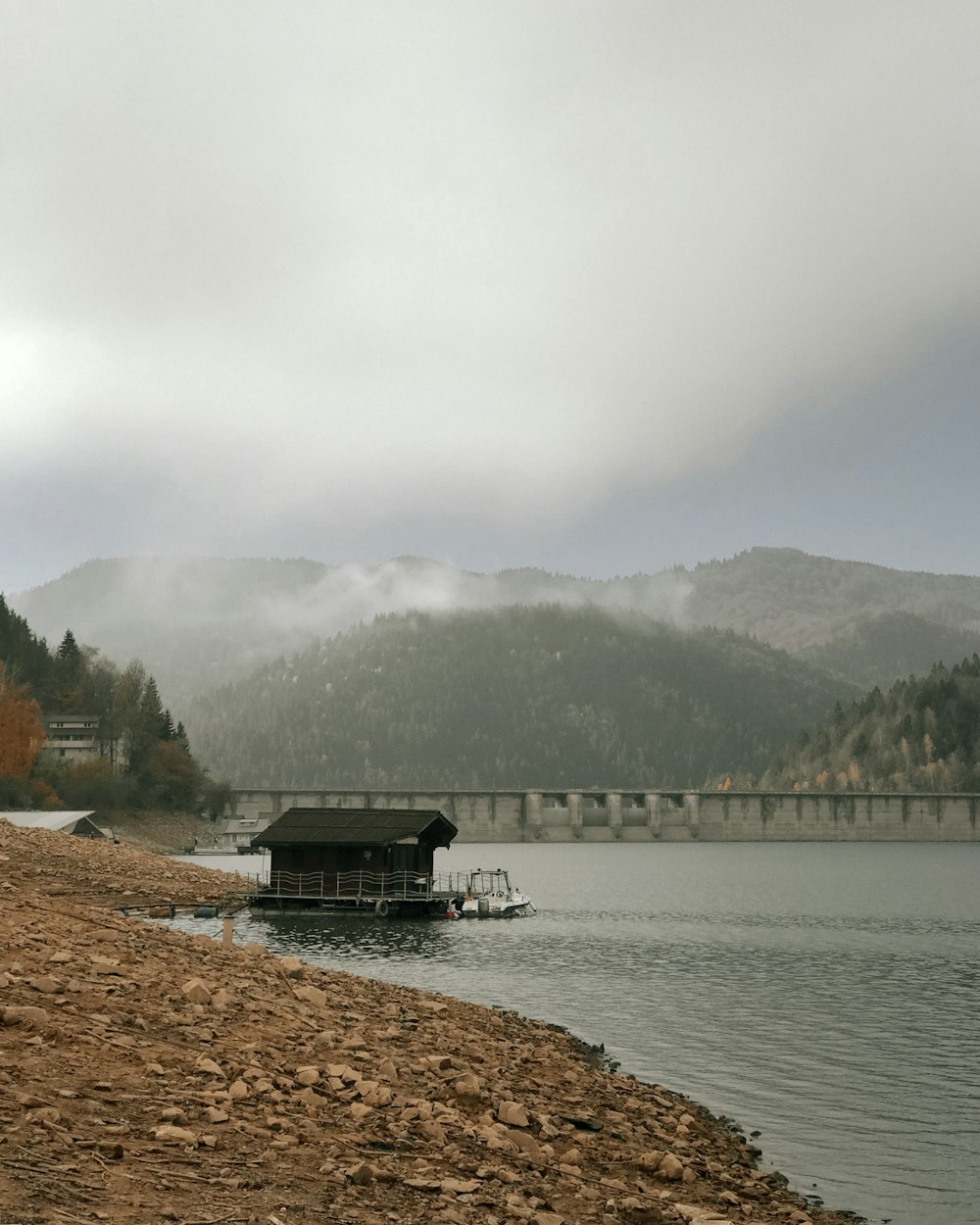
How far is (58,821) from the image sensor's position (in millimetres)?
106812

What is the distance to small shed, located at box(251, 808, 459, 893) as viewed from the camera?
85.8 m

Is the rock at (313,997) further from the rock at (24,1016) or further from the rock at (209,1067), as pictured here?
the rock at (24,1016)

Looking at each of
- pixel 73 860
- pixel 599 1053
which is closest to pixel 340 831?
pixel 73 860

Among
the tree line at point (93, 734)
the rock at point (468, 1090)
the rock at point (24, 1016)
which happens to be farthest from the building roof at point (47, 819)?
the rock at point (24, 1016)

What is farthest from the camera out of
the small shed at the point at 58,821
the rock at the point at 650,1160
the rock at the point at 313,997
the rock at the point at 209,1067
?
the small shed at the point at 58,821

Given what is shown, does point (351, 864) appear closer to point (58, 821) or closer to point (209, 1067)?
point (58, 821)

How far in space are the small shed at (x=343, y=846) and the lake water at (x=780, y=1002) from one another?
5575 mm

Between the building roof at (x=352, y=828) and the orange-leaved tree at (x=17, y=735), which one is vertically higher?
the orange-leaved tree at (x=17, y=735)

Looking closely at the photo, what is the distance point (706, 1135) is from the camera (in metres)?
26.4

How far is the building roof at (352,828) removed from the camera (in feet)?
281

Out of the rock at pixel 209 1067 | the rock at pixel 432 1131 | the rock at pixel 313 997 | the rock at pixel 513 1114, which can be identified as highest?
the rock at pixel 209 1067

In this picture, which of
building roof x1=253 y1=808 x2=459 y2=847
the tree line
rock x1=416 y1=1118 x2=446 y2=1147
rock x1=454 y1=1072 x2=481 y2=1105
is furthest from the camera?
the tree line

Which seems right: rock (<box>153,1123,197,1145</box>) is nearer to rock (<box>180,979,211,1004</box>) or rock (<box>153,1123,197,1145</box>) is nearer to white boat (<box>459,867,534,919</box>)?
rock (<box>180,979,211,1004</box>)

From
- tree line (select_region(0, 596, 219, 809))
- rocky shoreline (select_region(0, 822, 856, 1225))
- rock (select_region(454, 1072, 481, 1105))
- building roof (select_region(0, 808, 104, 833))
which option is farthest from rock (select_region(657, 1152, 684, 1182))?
tree line (select_region(0, 596, 219, 809))
